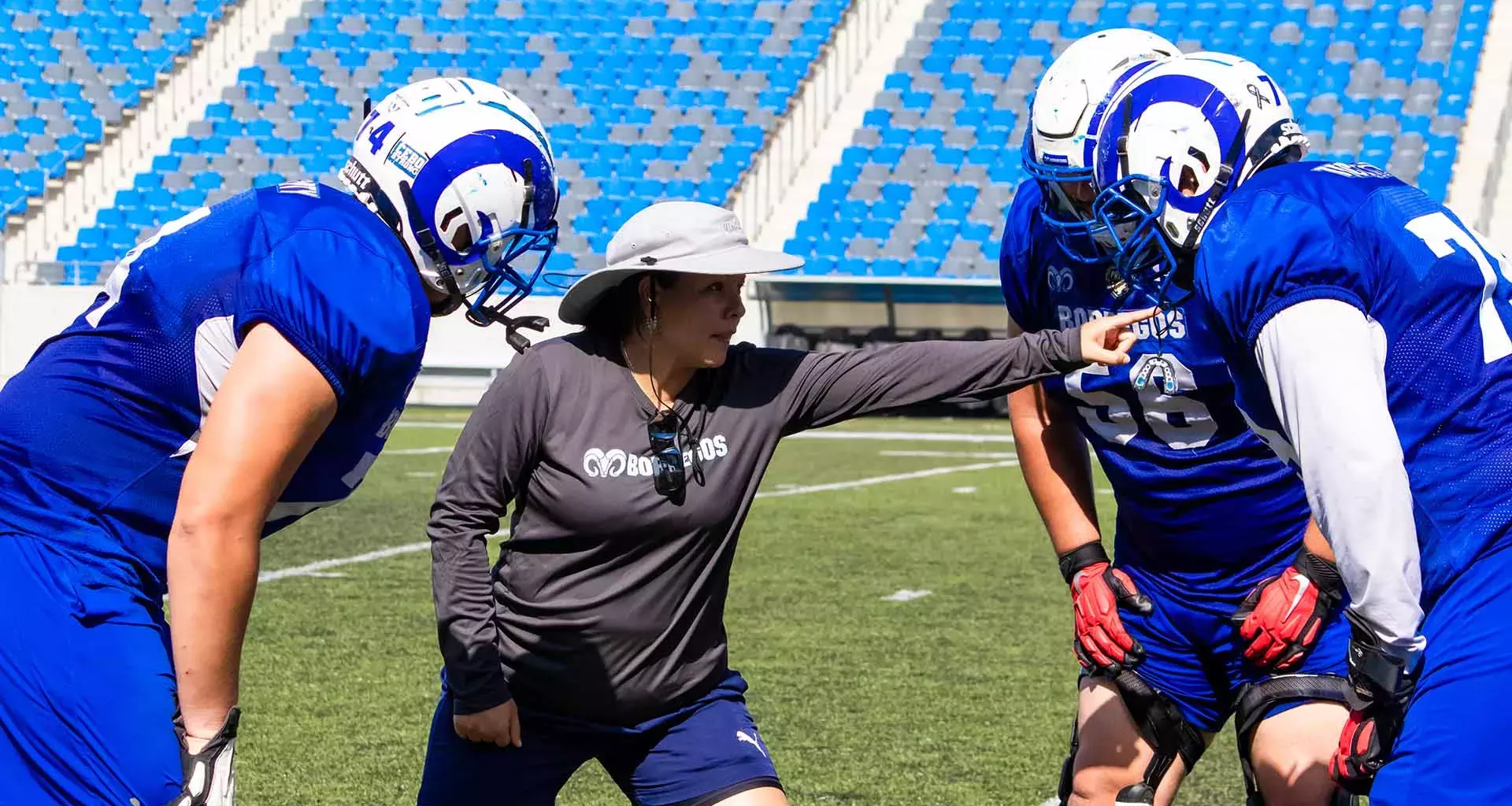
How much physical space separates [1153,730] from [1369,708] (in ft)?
4.03

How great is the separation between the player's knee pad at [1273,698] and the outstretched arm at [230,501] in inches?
82.4

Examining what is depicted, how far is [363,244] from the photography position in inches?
96.9

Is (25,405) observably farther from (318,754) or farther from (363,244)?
(318,754)

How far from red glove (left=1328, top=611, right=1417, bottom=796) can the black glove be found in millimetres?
1553

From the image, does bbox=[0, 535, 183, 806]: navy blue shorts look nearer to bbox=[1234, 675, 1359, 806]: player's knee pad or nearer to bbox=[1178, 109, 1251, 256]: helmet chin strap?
bbox=[1178, 109, 1251, 256]: helmet chin strap

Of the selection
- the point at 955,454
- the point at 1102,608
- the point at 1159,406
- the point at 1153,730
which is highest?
the point at 1159,406

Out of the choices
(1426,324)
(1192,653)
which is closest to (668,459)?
(1192,653)

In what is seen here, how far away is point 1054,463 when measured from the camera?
4.00 metres

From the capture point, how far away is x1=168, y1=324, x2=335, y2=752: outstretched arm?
226 cm

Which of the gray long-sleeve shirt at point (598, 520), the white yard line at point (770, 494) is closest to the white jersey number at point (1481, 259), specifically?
the gray long-sleeve shirt at point (598, 520)

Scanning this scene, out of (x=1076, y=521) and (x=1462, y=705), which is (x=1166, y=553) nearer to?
(x=1076, y=521)

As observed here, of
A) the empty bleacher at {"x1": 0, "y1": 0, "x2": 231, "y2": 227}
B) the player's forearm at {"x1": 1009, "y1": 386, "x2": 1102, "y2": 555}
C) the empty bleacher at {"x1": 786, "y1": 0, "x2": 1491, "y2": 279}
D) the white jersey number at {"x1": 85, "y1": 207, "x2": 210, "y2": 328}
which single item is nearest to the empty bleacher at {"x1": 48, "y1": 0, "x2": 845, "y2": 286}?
the empty bleacher at {"x1": 0, "y1": 0, "x2": 231, "y2": 227}

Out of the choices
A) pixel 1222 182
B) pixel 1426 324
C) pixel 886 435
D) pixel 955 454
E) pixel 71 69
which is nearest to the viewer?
pixel 1426 324

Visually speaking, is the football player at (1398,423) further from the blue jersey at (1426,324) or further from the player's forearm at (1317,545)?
the player's forearm at (1317,545)
